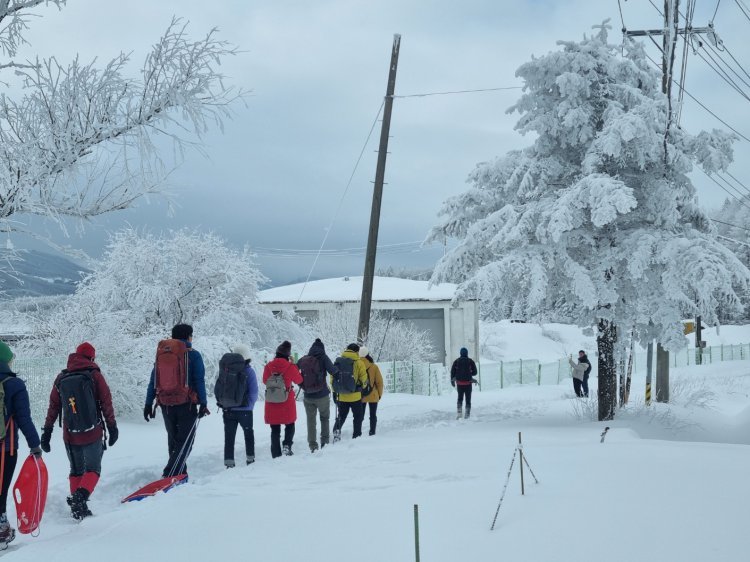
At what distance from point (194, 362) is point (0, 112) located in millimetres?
3231

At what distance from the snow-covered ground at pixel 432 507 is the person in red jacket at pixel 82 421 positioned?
1.18 feet

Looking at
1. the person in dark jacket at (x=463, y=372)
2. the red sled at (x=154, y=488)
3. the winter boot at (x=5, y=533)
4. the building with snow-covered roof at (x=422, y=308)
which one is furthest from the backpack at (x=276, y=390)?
the building with snow-covered roof at (x=422, y=308)

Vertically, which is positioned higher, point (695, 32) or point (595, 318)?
point (695, 32)

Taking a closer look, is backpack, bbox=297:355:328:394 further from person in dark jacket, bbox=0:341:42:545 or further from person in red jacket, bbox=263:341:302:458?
person in dark jacket, bbox=0:341:42:545

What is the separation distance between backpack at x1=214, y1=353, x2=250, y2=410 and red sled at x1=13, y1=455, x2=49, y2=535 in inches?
121

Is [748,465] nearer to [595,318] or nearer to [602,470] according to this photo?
[602,470]

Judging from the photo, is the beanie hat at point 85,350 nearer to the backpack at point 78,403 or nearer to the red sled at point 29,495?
the backpack at point 78,403

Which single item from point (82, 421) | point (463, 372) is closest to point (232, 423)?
point (82, 421)

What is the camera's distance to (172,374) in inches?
290

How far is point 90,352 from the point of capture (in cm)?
651

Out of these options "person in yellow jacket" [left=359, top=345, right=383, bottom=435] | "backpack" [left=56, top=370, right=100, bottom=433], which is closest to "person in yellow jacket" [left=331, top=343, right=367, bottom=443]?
"person in yellow jacket" [left=359, top=345, right=383, bottom=435]

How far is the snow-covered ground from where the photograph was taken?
14.1ft

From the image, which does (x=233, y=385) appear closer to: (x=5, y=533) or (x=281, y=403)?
(x=281, y=403)

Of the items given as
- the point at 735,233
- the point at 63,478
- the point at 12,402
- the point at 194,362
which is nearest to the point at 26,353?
the point at 63,478
